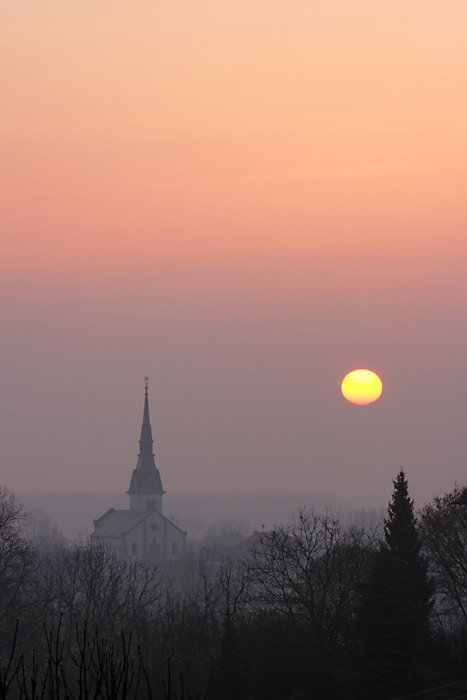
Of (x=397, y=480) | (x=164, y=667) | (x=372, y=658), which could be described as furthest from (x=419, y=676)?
(x=397, y=480)

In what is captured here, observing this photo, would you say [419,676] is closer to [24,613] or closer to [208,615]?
[208,615]

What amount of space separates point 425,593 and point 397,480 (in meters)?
9.31

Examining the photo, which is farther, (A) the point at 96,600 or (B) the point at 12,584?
(A) the point at 96,600

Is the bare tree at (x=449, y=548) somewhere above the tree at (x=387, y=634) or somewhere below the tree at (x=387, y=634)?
above

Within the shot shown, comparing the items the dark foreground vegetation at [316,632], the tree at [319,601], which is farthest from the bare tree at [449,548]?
the tree at [319,601]

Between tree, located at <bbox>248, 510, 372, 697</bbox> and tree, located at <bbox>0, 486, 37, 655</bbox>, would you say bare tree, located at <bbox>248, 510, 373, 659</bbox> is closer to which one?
tree, located at <bbox>248, 510, 372, 697</bbox>

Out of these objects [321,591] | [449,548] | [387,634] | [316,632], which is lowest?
[387,634]

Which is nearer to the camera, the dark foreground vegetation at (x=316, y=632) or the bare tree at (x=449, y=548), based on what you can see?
the dark foreground vegetation at (x=316, y=632)

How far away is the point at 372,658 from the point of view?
123 ft

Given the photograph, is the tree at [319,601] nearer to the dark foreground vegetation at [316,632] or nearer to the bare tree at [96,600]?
the dark foreground vegetation at [316,632]

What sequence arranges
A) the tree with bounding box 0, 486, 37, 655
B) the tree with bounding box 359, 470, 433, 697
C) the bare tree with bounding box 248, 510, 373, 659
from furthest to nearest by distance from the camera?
the tree with bounding box 0, 486, 37, 655 < the bare tree with bounding box 248, 510, 373, 659 < the tree with bounding box 359, 470, 433, 697

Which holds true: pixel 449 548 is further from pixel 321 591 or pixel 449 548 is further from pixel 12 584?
pixel 12 584

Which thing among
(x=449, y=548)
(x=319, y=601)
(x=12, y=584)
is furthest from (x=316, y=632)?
Result: (x=12, y=584)

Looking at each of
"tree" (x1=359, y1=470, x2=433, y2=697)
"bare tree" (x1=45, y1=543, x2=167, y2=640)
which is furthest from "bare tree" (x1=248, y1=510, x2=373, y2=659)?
"bare tree" (x1=45, y1=543, x2=167, y2=640)
